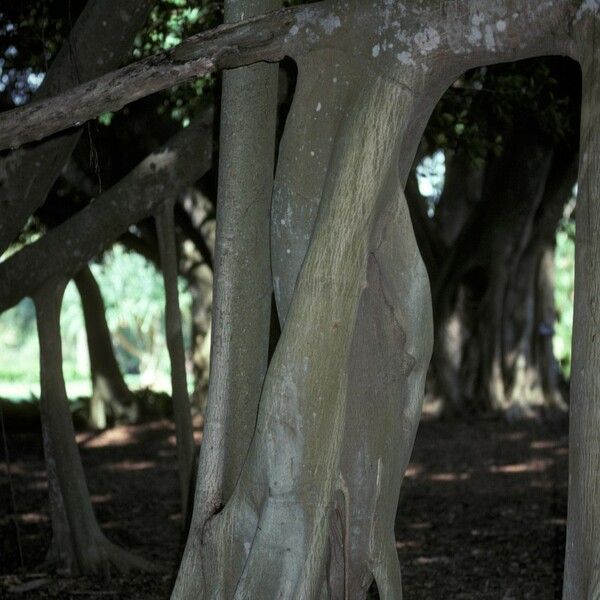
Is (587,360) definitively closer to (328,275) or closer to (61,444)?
(328,275)

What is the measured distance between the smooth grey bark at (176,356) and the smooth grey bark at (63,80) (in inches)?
49.1

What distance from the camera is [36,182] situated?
244 inches

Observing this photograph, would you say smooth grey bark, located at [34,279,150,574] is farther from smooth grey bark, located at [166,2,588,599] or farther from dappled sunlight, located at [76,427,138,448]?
dappled sunlight, located at [76,427,138,448]

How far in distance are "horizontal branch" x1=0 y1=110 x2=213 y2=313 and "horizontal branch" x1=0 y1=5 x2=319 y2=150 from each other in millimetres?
2591

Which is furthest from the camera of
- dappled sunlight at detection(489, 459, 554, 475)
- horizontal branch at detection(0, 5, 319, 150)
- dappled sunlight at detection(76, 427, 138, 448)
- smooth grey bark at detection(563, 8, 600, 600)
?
dappled sunlight at detection(76, 427, 138, 448)

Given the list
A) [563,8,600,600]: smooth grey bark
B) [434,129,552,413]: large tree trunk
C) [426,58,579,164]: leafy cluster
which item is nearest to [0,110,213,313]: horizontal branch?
[426,58,579,164]: leafy cluster

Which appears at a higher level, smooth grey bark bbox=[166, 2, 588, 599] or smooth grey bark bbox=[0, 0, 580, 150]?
smooth grey bark bbox=[0, 0, 580, 150]

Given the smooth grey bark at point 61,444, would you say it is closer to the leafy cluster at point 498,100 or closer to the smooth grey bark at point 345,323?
the smooth grey bark at point 345,323

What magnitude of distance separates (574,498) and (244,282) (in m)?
1.77

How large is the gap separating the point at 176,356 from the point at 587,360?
404cm

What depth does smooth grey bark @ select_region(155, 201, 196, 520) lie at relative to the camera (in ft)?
23.7

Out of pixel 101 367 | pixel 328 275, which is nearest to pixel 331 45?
pixel 328 275

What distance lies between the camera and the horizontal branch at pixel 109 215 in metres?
7.01

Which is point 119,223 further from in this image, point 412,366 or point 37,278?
point 412,366
